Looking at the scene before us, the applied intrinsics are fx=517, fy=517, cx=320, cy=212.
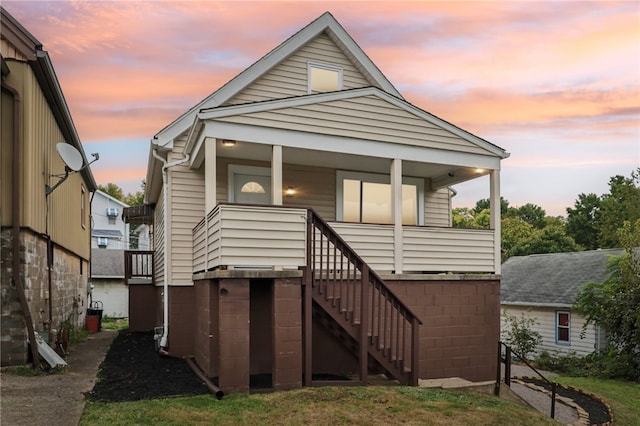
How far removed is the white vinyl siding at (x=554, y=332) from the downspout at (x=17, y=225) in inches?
673

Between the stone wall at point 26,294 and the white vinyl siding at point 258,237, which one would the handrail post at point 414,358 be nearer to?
the white vinyl siding at point 258,237

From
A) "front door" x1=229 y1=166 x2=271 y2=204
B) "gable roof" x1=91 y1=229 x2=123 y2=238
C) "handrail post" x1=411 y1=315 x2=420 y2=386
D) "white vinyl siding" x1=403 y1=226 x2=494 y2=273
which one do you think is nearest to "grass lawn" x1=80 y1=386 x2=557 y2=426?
"handrail post" x1=411 y1=315 x2=420 y2=386

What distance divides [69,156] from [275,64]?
4734 mm

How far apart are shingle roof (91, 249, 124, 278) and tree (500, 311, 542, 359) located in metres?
19.3

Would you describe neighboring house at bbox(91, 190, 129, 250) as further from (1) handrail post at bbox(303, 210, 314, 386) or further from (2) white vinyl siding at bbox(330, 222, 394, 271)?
(1) handrail post at bbox(303, 210, 314, 386)

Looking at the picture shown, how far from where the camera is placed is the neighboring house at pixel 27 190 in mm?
8039

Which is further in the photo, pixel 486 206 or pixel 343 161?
pixel 486 206

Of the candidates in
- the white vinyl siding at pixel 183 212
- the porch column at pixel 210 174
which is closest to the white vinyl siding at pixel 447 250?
the porch column at pixel 210 174

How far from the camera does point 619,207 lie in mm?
39312

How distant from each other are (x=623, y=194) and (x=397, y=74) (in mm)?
32743

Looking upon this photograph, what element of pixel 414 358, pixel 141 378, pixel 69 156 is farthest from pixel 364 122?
pixel 141 378

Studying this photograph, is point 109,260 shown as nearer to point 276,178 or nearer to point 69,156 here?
point 69,156

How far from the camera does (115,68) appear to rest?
1394 centimetres

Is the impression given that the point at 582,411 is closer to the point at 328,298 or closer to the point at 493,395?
the point at 493,395
